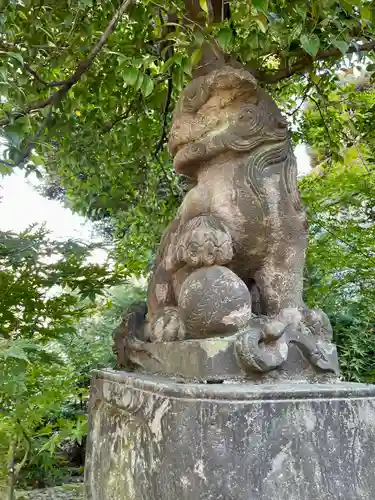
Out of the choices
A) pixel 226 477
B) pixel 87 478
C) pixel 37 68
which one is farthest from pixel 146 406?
pixel 37 68

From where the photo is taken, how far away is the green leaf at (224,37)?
1797 millimetres

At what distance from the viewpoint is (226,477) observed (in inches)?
49.3

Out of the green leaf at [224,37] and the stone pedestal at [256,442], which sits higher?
the green leaf at [224,37]

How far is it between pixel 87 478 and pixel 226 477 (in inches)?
38.6

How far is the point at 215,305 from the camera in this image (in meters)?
1.61

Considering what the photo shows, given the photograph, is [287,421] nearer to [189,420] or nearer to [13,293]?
[189,420]

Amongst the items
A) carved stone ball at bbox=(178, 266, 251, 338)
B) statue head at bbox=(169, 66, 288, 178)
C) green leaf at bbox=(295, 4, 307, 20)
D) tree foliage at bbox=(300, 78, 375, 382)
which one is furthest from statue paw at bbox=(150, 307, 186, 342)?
tree foliage at bbox=(300, 78, 375, 382)

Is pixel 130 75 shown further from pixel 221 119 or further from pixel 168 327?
pixel 168 327

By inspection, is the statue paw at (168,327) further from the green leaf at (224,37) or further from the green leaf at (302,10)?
the green leaf at (302,10)

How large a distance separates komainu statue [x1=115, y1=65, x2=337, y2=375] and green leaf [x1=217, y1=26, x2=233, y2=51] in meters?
0.20

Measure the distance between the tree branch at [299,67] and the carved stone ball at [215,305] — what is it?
1099 mm

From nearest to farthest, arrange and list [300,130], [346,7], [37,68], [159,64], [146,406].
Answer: [146,406]
[346,7]
[37,68]
[159,64]
[300,130]

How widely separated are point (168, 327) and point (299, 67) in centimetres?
162

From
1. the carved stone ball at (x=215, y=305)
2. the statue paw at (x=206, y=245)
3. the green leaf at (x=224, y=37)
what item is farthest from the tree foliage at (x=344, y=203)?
the carved stone ball at (x=215, y=305)
